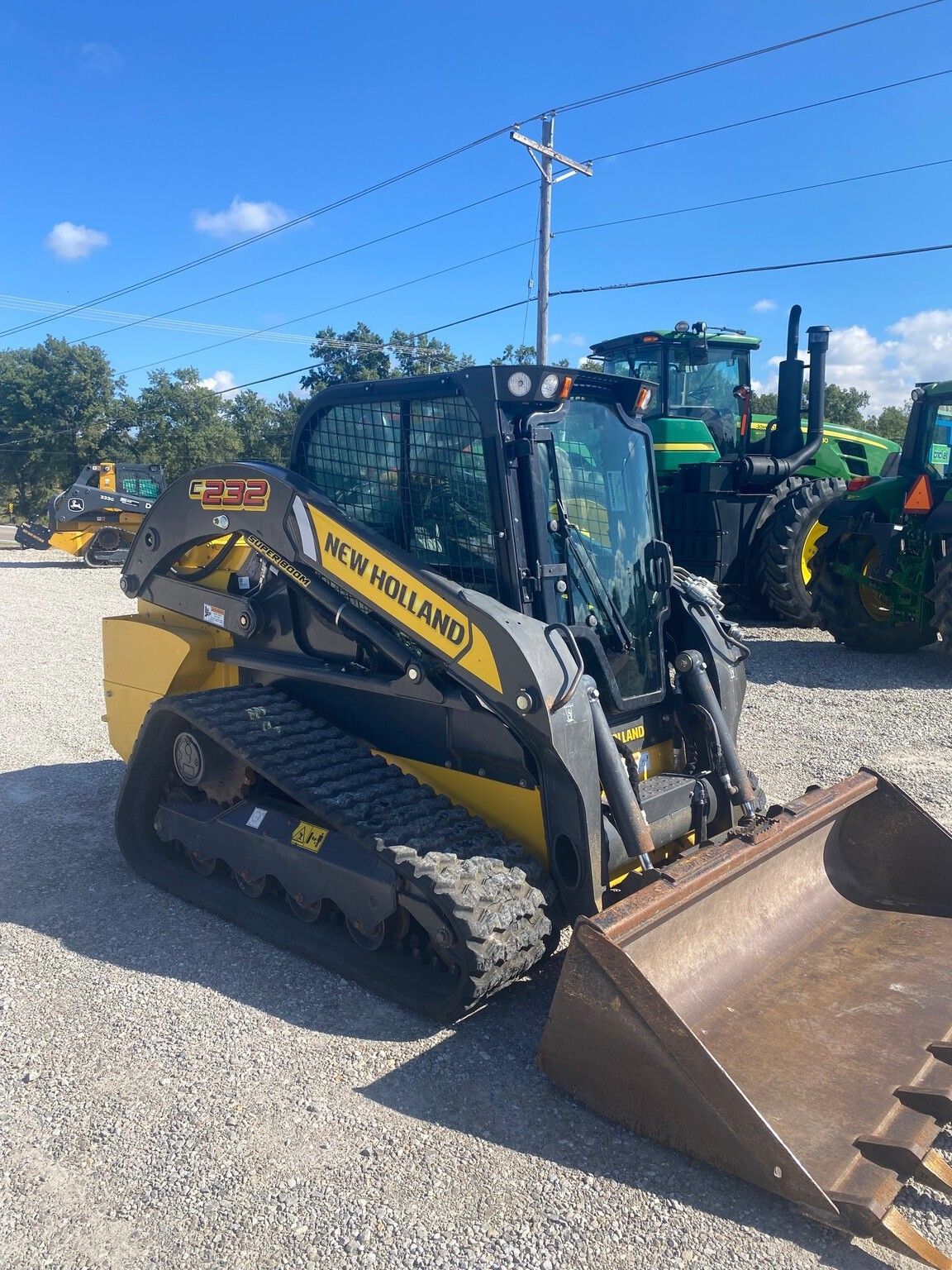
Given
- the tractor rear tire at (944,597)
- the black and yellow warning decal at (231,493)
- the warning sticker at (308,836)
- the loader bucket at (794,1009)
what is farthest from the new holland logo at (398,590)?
the tractor rear tire at (944,597)

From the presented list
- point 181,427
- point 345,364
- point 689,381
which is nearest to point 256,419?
point 181,427

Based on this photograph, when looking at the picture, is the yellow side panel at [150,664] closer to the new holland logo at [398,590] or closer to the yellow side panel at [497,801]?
the new holland logo at [398,590]

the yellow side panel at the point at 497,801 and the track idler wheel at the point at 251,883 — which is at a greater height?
the yellow side panel at the point at 497,801

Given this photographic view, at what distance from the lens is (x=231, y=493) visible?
4.50 metres

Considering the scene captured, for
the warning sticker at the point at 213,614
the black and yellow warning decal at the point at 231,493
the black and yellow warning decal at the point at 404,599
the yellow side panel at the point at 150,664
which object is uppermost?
the black and yellow warning decal at the point at 231,493

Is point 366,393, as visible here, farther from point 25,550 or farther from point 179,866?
point 25,550

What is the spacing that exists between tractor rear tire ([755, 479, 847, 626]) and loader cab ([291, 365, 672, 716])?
7.55 meters

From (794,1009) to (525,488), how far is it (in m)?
2.03

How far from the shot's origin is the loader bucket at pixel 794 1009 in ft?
8.52

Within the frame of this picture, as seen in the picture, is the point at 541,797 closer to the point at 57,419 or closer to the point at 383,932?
the point at 383,932

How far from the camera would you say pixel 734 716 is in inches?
178

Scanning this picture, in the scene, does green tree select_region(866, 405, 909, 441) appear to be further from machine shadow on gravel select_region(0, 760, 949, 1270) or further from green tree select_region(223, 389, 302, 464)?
machine shadow on gravel select_region(0, 760, 949, 1270)

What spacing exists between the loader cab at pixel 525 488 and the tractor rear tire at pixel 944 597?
5.98 metres

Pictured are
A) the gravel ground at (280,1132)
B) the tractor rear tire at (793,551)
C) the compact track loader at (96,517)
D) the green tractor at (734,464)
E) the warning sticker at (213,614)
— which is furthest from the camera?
the compact track loader at (96,517)
